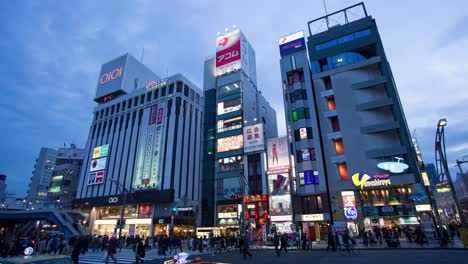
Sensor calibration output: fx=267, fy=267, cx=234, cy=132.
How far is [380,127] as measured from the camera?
3572 centimetres

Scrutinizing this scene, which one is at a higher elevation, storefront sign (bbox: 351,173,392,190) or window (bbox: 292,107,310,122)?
window (bbox: 292,107,310,122)

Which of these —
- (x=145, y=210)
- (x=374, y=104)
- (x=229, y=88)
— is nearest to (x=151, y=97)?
(x=229, y=88)

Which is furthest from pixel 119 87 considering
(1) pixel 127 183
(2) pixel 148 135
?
(1) pixel 127 183

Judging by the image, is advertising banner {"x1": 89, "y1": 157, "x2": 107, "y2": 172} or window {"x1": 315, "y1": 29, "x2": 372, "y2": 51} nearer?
window {"x1": 315, "y1": 29, "x2": 372, "y2": 51}

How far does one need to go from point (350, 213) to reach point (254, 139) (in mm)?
19286

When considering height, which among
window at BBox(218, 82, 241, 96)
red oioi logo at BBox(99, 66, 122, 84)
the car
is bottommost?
the car

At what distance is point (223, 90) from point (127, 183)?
27.9 meters

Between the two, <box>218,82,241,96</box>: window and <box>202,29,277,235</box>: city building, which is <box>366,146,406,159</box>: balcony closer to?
<box>202,29,277,235</box>: city building

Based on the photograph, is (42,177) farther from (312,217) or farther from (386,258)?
(386,258)

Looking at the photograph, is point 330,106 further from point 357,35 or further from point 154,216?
point 154,216

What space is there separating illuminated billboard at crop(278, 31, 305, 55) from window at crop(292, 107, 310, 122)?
39.7 ft

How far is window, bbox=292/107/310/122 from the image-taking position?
41.7 metres

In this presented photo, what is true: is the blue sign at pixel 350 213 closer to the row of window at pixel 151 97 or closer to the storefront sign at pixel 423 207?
the storefront sign at pixel 423 207

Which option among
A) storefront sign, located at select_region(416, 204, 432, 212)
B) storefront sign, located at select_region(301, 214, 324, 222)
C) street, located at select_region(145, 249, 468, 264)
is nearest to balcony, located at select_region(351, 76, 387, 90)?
storefront sign, located at select_region(416, 204, 432, 212)
